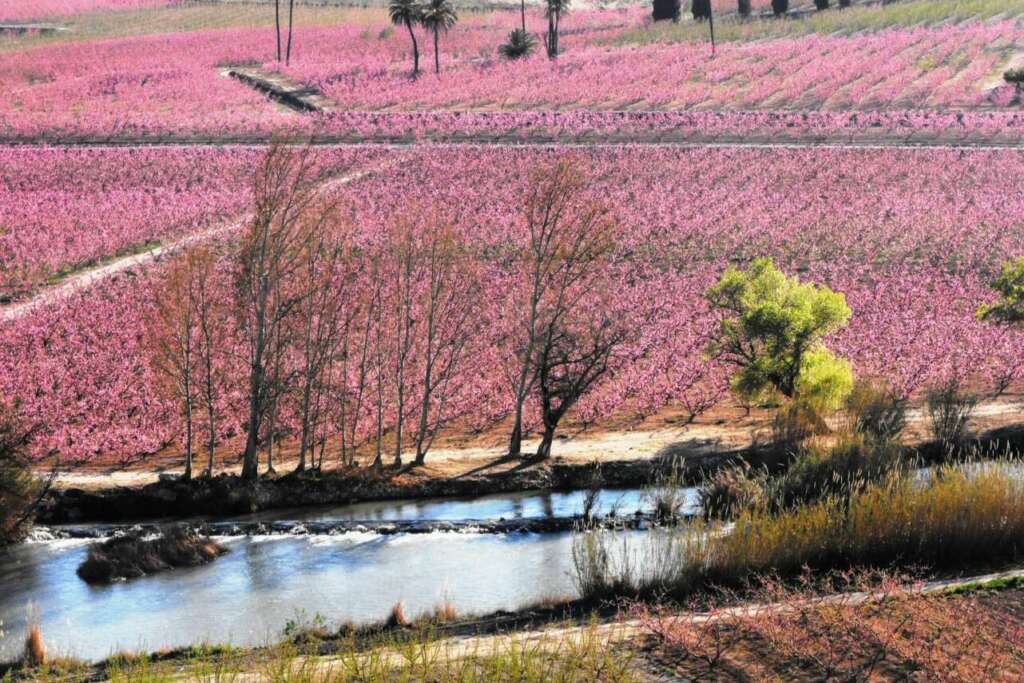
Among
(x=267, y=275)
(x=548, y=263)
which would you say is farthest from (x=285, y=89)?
(x=267, y=275)

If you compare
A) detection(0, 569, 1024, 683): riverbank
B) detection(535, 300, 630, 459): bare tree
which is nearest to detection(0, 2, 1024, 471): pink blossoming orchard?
detection(535, 300, 630, 459): bare tree

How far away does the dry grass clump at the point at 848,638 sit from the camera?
30500 mm

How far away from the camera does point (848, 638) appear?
3159cm

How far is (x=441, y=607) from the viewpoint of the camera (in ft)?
127

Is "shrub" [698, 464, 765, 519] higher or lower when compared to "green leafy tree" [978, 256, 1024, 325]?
lower

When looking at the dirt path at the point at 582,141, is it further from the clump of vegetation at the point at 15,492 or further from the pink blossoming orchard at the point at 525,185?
the clump of vegetation at the point at 15,492

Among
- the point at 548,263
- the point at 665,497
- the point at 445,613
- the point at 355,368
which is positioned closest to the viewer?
the point at 445,613

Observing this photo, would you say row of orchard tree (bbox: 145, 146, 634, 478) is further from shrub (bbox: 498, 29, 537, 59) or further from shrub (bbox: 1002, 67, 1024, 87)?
shrub (bbox: 498, 29, 537, 59)

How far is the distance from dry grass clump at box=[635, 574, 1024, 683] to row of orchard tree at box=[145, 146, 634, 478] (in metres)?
20.6

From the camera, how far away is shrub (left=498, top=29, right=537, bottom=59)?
141m

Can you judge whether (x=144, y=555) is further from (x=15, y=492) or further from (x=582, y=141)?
(x=582, y=141)

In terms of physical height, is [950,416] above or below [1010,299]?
below

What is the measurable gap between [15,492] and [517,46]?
3996 inches

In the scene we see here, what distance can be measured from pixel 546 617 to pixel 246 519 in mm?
16014
